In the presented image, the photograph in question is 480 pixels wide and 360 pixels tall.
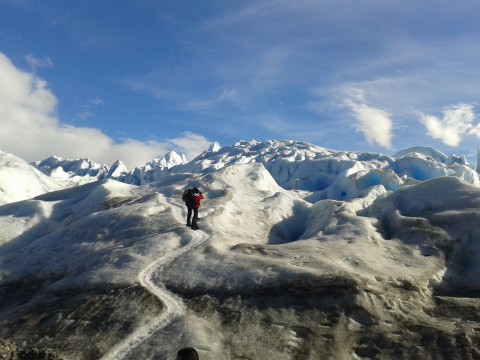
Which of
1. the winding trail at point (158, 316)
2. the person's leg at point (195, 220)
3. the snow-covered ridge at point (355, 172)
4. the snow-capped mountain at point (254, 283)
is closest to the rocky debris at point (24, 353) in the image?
the snow-capped mountain at point (254, 283)

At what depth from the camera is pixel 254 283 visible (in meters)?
18.5

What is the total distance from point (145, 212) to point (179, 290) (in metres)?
15.5

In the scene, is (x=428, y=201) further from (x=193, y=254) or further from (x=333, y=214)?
(x=193, y=254)

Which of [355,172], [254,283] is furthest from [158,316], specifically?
[355,172]

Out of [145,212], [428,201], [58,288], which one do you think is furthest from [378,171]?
[58,288]

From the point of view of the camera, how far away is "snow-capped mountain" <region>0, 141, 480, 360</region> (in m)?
14.5

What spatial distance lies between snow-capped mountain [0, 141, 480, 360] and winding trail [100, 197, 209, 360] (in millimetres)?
58

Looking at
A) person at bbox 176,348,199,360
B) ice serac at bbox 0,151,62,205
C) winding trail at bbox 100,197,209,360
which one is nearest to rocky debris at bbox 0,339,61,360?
winding trail at bbox 100,197,209,360

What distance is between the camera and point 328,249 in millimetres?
23844

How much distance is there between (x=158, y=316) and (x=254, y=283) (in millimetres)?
4824

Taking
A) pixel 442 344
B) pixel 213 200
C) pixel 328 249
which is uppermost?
pixel 213 200

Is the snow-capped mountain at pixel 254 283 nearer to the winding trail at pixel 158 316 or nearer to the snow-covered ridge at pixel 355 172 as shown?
the winding trail at pixel 158 316

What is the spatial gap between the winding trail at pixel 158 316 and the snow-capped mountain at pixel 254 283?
0.06 m

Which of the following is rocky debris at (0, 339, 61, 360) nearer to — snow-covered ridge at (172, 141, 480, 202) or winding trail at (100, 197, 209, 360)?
winding trail at (100, 197, 209, 360)
